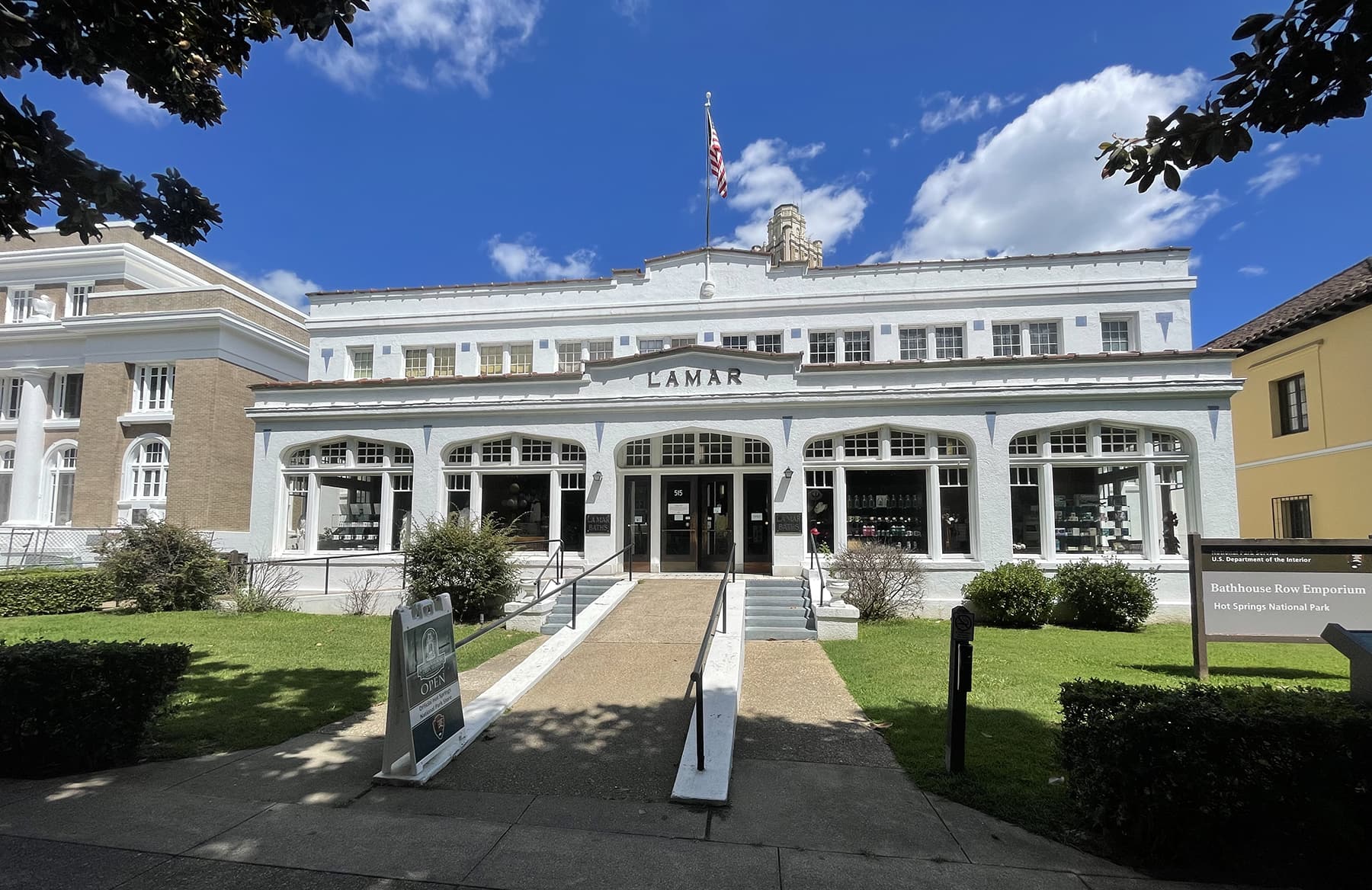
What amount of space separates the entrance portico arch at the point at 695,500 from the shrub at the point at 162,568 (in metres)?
9.58

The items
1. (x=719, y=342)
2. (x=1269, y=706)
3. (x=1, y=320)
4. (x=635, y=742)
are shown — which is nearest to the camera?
(x=1269, y=706)

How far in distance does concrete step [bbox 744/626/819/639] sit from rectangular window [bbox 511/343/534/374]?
11037mm

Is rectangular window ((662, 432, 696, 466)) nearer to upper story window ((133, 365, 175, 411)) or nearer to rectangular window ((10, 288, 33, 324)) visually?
upper story window ((133, 365, 175, 411))

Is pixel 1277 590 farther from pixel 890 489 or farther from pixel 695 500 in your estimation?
pixel 695 500

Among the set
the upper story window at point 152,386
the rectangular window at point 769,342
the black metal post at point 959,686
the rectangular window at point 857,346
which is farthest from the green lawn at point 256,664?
the upper story window at point 152,386

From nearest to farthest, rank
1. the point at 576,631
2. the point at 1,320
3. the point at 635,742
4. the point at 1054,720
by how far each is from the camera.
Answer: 1. the point at 635,742
2. the point at 1054,720
3. the point at 576,631
4. the point at 1,320

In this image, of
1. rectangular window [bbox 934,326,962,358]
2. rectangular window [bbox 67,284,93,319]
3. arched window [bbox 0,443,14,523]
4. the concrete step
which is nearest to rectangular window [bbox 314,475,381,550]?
the concrete step

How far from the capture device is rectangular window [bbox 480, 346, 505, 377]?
19922 mm

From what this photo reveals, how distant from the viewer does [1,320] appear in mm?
27703

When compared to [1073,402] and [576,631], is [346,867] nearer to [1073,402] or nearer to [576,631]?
[576,631]

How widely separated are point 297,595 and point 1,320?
23.5 m

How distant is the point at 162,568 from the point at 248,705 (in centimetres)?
994

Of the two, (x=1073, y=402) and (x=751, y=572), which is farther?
(x=751, y=572)

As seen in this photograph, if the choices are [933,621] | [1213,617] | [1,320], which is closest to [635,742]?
[1213,617]
